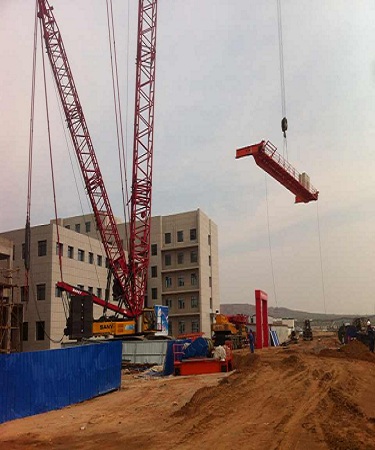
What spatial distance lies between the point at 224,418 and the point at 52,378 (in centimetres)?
618

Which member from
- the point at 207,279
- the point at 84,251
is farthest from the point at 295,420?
the point at 207,279

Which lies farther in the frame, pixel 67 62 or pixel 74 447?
pixel 67 62

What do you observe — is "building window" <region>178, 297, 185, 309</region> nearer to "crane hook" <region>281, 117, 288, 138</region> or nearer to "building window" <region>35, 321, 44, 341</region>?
"building window" <region>35, 321, 44, 341</region>

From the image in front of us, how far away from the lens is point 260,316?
155ft

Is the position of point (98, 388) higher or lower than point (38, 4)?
lower

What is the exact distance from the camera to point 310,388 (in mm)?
16969

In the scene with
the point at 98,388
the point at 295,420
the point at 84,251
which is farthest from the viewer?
the point at 84,251

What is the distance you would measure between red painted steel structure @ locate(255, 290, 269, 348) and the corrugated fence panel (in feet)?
91.0

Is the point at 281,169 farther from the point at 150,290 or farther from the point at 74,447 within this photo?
the point at 150,290

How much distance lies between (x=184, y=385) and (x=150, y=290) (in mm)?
60530

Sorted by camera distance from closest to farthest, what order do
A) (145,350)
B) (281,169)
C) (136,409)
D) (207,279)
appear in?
(136,409) < (281,169) < (145,350) < (207,279)

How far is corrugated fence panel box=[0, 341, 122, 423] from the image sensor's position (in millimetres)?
13922

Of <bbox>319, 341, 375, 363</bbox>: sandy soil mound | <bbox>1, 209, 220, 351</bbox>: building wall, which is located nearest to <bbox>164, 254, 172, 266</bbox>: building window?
<bbox>1, 209, 220, 351</bbox>: building wall

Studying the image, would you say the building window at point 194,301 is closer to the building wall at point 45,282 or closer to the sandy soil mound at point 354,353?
the building wall at point 45,282
